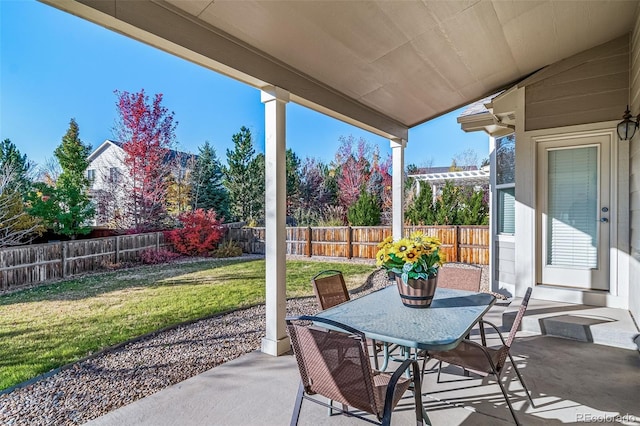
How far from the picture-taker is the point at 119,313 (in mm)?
4586

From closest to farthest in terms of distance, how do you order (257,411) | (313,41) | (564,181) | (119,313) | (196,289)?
(257,411) → (313,41) → (564,181) → (119,313) → (196,289)

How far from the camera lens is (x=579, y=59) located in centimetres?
397

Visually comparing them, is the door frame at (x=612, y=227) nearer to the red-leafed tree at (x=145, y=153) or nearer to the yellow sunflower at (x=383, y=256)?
the yellow sunflower at (x=383, y=256)

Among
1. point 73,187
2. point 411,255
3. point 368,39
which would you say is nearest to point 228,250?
point 73,187

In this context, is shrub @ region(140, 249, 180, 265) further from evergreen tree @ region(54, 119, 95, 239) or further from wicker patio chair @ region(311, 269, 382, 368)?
wicker patio chair @ region(311, 269, 382, 368)

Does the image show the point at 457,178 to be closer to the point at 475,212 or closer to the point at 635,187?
the point at 475,212

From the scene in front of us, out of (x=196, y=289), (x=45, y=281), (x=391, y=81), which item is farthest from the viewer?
(x=196, y=289)

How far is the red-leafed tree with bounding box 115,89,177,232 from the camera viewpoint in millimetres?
7704

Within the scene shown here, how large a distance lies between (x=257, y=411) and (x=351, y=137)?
12516 millimetres

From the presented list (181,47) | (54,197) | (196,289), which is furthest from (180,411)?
(54,197)

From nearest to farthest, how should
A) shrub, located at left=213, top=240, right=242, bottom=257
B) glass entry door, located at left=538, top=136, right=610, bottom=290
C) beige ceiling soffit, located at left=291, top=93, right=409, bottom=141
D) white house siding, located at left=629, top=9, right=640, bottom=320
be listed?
white house siding, located at left=629, top=9, right=640, bottom=320 < beige ceiling soffit, located at left=291, top=93, right=409, bottom=141 < glass entry door, located at left=538, top=136, right=610, bottom=290 < shrub, located at left=213, top=240, right=242, bottom=257

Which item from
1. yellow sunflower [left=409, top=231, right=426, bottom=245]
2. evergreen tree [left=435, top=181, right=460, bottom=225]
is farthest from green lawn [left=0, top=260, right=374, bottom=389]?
yellow sunflower [left=409, top=231, right=426, bottom=245]

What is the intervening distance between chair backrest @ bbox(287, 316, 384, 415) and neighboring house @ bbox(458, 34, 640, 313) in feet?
12.1

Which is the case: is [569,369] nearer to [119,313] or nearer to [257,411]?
[257,411]
